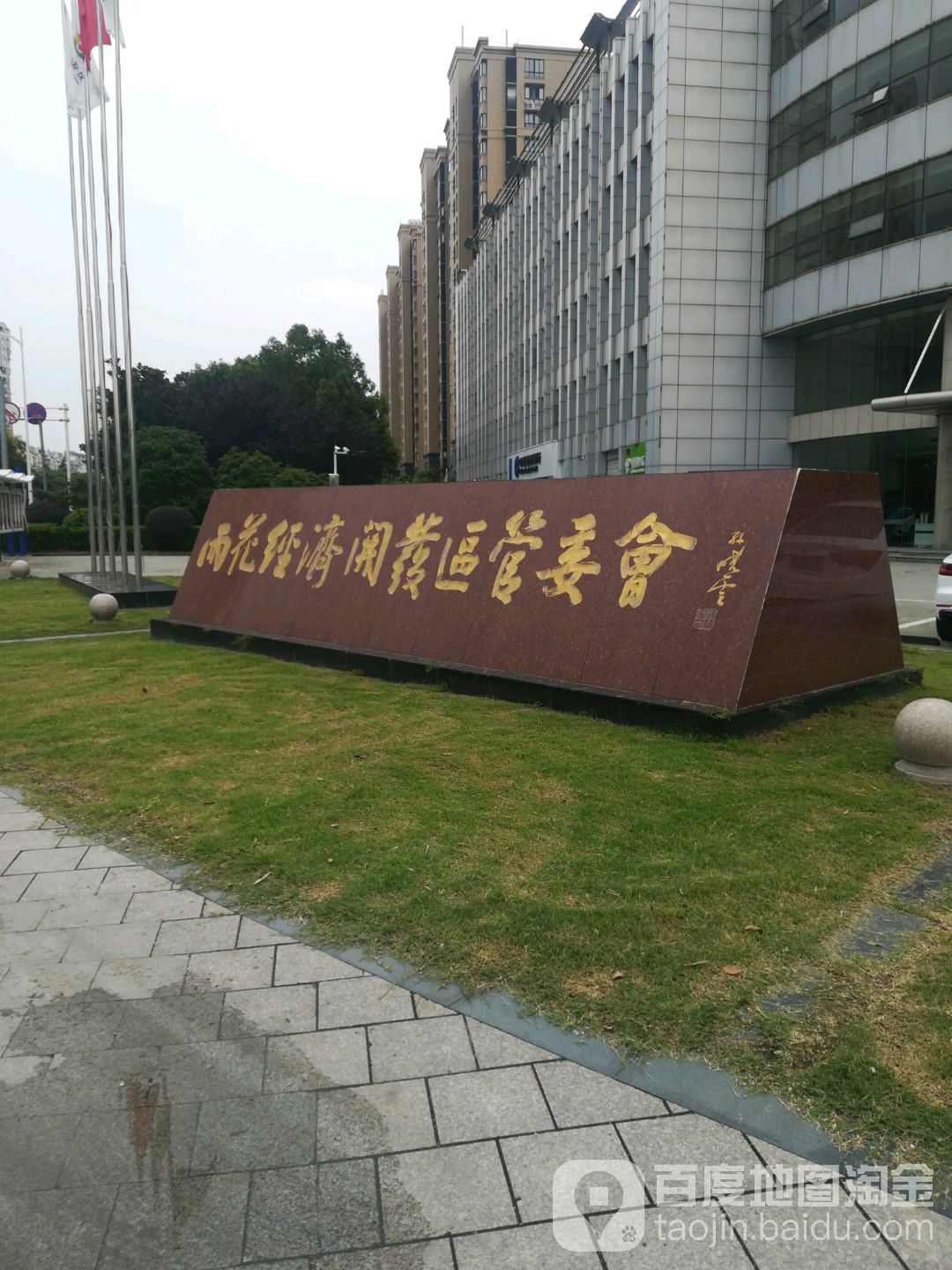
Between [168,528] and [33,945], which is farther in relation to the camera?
[168,528]

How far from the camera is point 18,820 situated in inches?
184

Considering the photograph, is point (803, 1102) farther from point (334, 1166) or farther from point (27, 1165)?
point (27, 1165)

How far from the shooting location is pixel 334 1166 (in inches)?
84.7

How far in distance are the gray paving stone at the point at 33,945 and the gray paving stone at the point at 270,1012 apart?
0.80m

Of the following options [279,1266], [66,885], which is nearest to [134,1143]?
[279,1266]

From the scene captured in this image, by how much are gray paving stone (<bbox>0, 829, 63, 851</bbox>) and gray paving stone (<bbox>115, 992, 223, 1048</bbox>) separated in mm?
1702

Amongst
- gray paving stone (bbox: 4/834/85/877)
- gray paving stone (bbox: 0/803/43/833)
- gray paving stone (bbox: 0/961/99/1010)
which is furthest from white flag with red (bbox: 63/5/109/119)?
gray paving stone (bbox: 0/961/99/1010)

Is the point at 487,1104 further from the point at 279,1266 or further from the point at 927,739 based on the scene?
the point at 927,739

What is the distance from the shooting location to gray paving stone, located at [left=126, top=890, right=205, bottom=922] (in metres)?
3.53

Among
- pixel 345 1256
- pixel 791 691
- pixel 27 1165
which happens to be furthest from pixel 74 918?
pixel 791 691

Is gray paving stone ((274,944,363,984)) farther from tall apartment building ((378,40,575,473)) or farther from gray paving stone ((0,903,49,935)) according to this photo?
tall apartment building ((378,40,575,473))

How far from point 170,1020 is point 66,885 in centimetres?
132

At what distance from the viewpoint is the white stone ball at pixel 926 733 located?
4875 millimetres

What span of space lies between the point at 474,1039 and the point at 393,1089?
30cm
